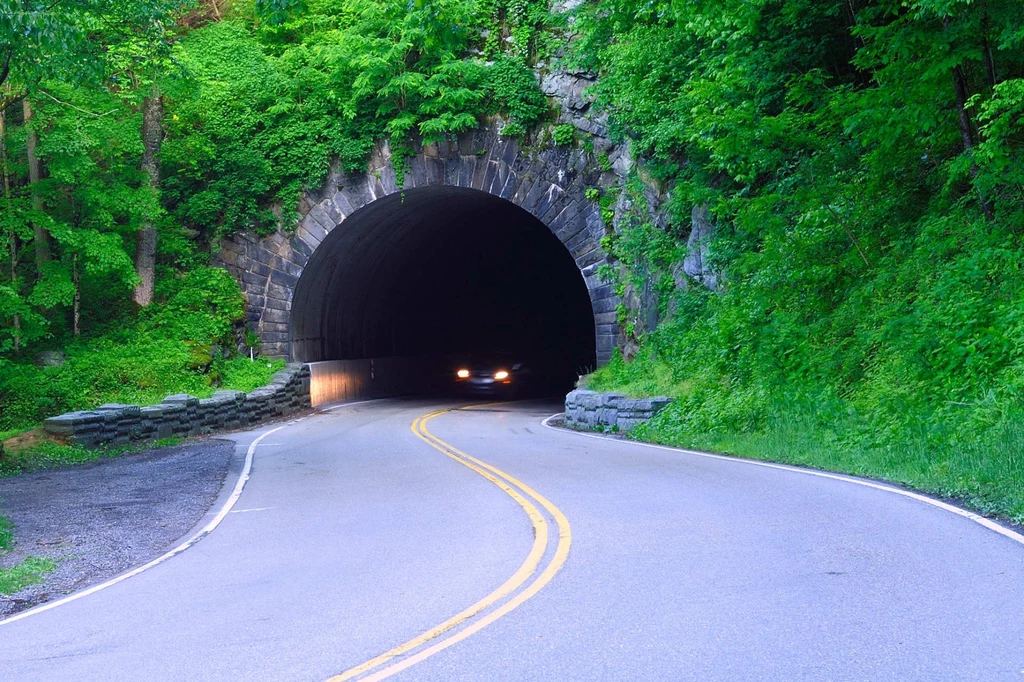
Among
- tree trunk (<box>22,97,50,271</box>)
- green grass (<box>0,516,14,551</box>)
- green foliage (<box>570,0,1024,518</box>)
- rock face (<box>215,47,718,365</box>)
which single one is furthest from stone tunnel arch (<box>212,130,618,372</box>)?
green grass (<box>0,516,14,551</box>)

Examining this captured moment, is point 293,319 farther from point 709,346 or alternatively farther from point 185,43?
point 709,346

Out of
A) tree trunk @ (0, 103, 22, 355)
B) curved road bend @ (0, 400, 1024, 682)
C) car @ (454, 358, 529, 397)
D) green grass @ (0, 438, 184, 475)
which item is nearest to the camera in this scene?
curved road bend @ (0, 400, 1024, 682)

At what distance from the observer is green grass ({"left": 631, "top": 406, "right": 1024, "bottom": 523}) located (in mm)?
9641

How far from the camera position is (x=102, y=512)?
38.6 ft

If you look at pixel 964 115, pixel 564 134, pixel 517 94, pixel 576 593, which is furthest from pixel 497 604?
pixel 517 94

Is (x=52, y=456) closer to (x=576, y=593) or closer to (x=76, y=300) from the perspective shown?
(x=76, y=300)

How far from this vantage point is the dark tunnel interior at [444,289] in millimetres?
30734

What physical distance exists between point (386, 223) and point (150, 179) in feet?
24.0

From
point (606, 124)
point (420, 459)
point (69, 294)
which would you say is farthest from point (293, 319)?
point (420, 459)

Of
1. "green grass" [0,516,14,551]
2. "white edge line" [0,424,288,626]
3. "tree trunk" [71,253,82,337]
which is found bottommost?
"white edge line" [0,424,288,626]

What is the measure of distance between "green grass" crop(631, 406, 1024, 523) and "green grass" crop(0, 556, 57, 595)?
8403mm

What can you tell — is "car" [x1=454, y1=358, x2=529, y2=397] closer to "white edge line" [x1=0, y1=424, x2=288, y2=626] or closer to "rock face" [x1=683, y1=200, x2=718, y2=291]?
"rock face" [x1=683, y1=200, x2=718, y2=291]

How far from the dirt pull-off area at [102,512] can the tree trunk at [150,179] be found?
11796 millimetres

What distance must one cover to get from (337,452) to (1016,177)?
1158 centimetres
